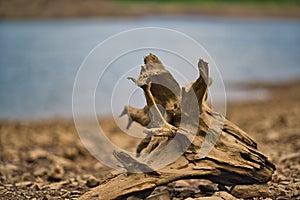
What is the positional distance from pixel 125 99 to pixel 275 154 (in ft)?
8.24

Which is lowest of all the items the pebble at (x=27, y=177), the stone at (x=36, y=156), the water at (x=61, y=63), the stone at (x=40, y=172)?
the pebble at (x=27, y=177)

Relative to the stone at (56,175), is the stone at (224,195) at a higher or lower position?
higher

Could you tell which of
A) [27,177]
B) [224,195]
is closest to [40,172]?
[27,177]

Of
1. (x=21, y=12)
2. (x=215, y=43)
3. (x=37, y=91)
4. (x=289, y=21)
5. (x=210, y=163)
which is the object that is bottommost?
(x=210, y=163)

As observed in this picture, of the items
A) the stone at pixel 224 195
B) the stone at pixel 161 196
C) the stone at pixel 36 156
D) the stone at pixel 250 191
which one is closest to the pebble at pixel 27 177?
the stone at pixel 36 156

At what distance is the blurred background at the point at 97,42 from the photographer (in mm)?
16250

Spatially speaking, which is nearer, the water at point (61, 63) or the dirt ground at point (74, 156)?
the dirt ground at point (74, 156)

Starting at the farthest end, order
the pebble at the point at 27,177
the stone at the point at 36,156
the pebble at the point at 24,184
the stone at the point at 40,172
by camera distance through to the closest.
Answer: the stone at the point at 36,156, the stone at the point at 40,172, the pebble at the point at 27,177, the pebble at the point at 24,184

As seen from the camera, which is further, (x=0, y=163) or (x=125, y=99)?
(x=0, y=163)

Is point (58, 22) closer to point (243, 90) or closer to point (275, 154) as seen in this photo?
point (243, 90)

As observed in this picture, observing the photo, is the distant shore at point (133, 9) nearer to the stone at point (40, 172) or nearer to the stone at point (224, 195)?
the stone at point (40, 172)

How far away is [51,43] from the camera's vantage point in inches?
1346

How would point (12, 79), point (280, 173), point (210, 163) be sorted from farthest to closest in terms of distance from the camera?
1. point (12, 79)
2. point (280, 173)
3. point (210, 163)

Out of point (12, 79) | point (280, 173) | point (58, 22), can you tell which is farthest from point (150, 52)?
point (58, 22)
